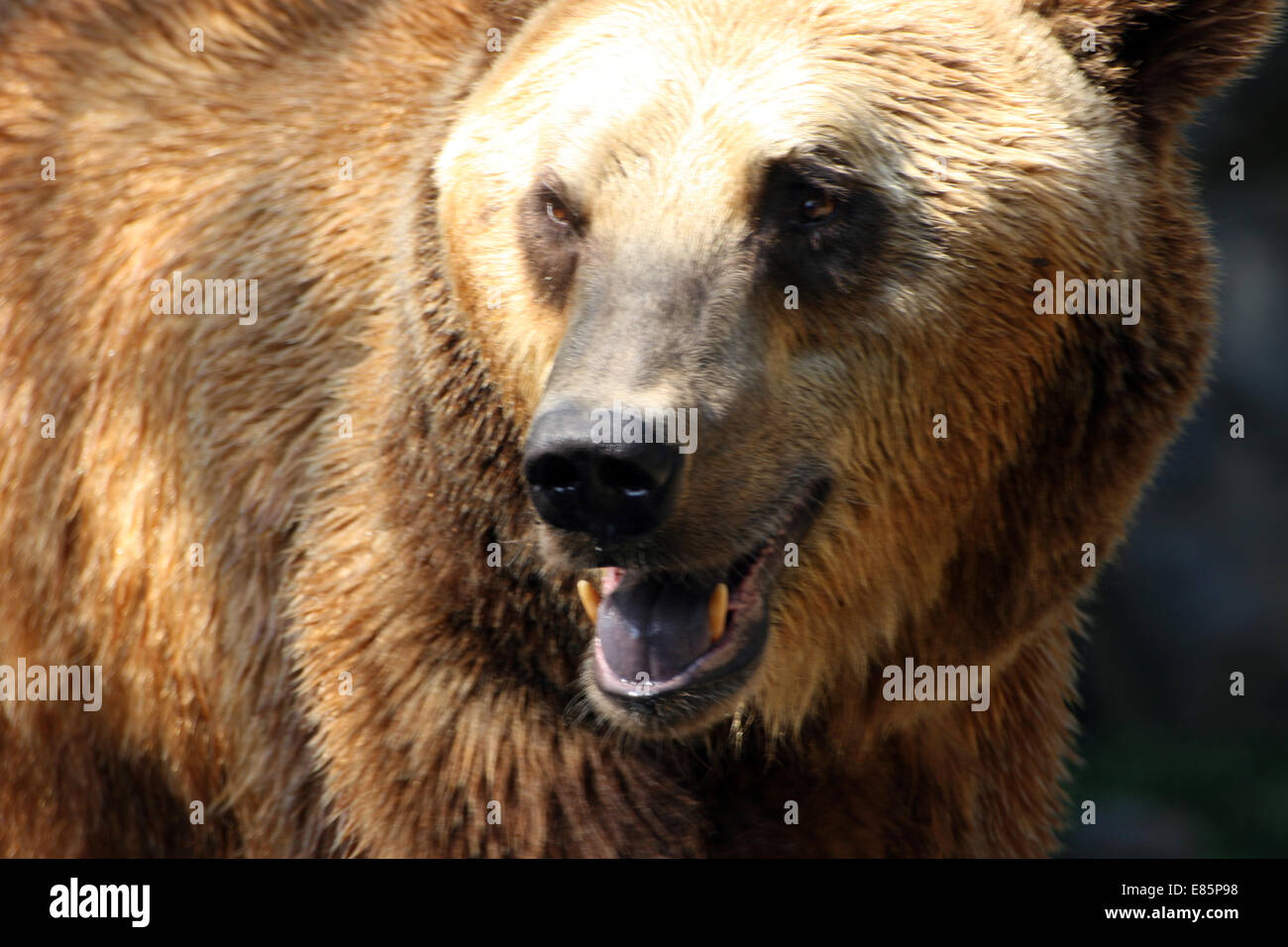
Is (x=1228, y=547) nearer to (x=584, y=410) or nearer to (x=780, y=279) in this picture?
(x=780, y=279)

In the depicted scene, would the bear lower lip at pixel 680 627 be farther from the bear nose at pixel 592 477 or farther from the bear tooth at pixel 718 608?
the bear nose at pixel 592 477

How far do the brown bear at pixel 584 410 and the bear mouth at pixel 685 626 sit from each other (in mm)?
11

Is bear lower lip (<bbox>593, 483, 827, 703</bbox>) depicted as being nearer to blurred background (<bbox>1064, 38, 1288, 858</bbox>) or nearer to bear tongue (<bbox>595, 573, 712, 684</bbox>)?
bear tongue (<bbox>595, 573, 712, 684</bbox>)

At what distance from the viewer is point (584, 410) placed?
116 inches

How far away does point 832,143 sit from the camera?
10.7 feet

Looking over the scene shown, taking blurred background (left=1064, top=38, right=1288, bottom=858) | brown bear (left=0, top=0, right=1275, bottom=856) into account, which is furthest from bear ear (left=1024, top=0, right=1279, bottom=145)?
blurred background (left=1064, top=38, right=1288, bottom=858)

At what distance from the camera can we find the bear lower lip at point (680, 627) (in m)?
3.24

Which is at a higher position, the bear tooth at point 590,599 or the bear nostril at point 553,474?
the bear nostril at point 553,474

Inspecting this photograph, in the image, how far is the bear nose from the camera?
2910 millimetres

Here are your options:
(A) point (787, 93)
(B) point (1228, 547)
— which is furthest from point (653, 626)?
(B) point (1228, 547)

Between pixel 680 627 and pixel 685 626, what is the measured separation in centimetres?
1

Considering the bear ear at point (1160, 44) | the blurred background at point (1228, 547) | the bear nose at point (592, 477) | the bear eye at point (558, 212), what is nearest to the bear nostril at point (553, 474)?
the bear nose at point (592, 477)
